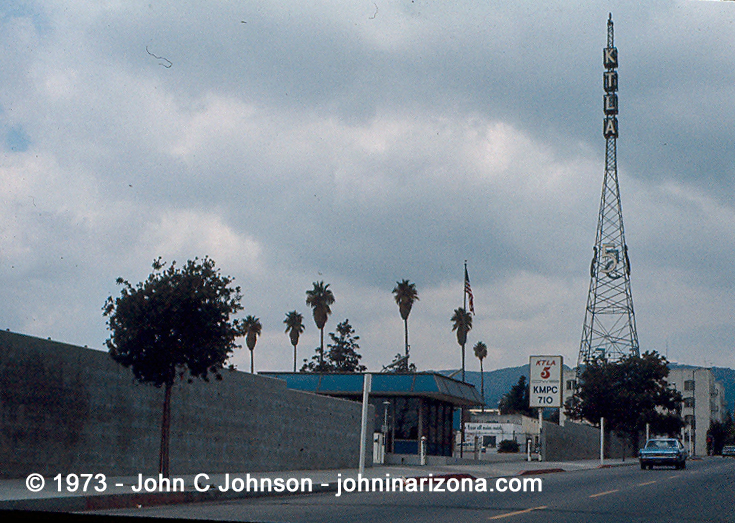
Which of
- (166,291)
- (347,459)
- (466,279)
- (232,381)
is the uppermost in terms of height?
(466,279)

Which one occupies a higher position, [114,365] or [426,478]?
[114,365]

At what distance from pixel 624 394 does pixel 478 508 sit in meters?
62.9

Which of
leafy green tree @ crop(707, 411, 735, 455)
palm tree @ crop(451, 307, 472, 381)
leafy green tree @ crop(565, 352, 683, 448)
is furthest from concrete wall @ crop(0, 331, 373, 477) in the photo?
leafy green tree @ crop(707, 411, 735, 455)

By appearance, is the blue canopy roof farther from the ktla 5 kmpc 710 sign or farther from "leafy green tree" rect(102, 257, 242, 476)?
"leafy green tree" rect(102, 257, 242, 476)

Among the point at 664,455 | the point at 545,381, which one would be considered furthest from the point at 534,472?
the point at 545,381

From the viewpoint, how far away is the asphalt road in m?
14.3

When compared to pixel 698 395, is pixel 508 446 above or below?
below

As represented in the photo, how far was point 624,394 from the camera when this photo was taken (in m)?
75.4

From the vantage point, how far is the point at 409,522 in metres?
13.6

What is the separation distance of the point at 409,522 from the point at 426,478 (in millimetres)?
14160

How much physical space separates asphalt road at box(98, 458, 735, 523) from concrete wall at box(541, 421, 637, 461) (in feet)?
124

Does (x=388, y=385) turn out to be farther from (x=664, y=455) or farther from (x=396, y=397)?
(x=664, y=455)

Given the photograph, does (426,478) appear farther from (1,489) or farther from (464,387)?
(464,387)

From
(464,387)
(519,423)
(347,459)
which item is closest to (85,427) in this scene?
(347,459)
